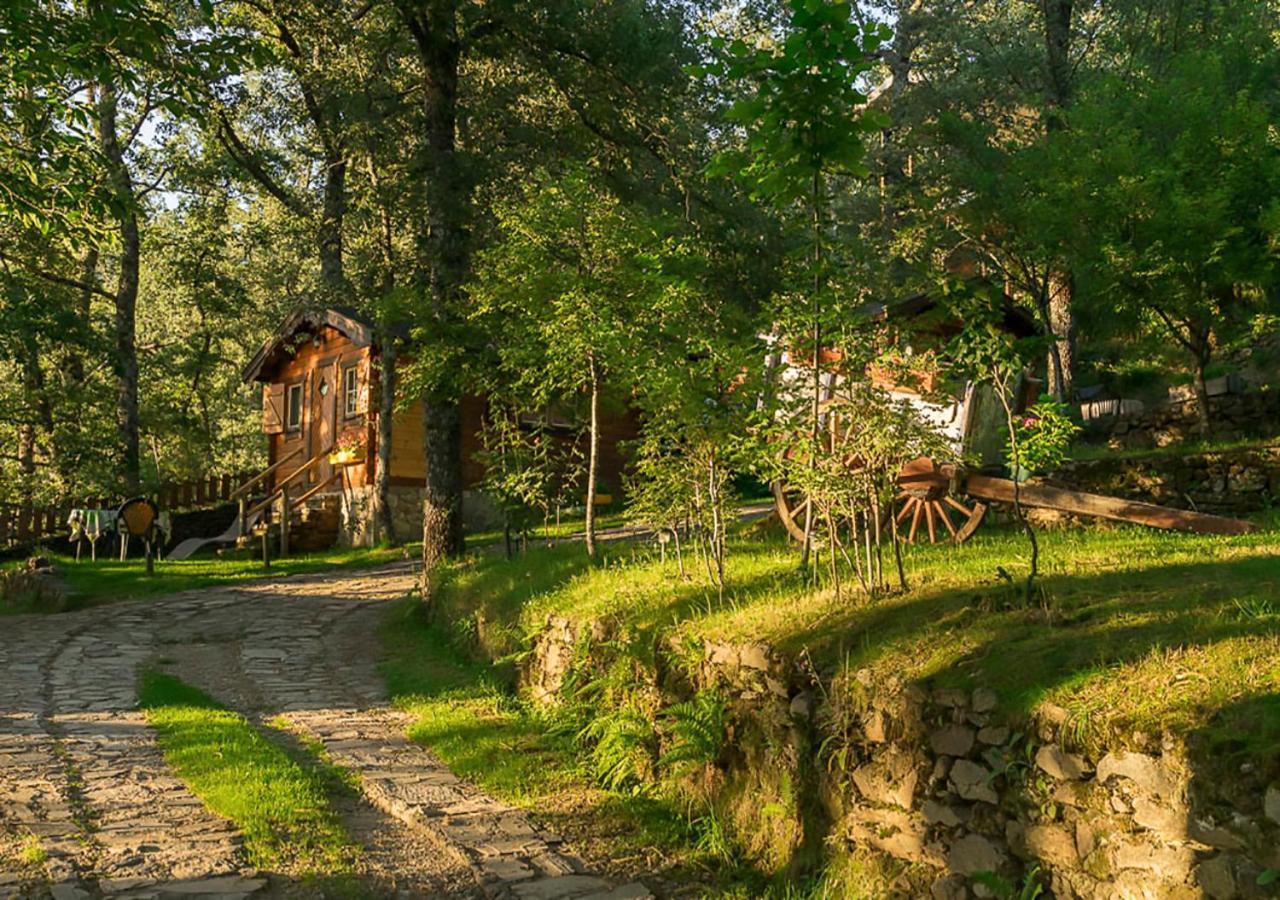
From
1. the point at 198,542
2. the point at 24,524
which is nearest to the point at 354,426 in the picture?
the point at 198,542

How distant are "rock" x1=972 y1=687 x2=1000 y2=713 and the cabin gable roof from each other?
66.6ft

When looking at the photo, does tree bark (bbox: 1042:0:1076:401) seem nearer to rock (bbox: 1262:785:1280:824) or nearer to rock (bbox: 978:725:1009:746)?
rock (bbox: 978:725:1009:746)

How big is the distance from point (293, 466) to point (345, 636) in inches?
670

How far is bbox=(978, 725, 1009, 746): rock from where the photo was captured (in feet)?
15.2

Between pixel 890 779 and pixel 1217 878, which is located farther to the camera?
pixel 890 779

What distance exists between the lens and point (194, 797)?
276 inches

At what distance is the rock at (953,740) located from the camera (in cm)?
482

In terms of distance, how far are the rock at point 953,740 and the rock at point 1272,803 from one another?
1.35 metres

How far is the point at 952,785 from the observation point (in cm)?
Result: 481

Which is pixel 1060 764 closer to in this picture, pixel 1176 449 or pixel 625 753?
pixel 625 753

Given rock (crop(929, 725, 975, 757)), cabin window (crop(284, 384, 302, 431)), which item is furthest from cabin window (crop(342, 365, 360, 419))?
rock (crop(929, 725, 975, 757))

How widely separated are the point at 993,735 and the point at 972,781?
0.23m

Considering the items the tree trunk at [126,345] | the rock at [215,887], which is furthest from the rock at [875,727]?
the tree trunk at [126,345]

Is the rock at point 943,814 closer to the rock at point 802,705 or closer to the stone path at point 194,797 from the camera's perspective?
the rock at point 802,705
